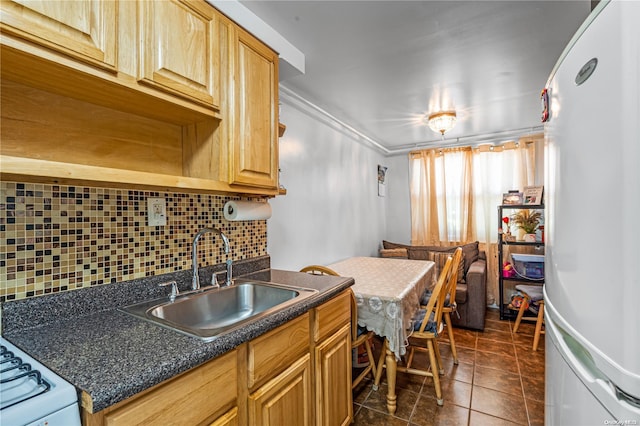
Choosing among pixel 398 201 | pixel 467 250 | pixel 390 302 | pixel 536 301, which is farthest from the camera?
pixel 398 201

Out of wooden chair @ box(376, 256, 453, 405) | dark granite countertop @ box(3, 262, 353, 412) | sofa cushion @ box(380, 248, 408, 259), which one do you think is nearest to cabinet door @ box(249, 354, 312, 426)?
dark granite countertop @ box(3, 262, 353, 412)

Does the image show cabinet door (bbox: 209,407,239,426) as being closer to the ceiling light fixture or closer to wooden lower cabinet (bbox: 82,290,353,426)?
wooden lower cabinet (bbox: 82,290,353,426)

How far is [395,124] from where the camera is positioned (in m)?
3.46

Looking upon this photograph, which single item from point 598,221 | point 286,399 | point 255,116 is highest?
point 255,116

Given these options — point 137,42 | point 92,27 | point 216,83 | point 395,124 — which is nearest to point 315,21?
point 216,83

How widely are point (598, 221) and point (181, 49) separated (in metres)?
1.47

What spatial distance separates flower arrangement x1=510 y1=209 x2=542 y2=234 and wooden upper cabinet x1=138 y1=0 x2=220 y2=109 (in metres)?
3.66

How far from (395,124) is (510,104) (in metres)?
1.13

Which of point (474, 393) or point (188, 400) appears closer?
point (188, 400)

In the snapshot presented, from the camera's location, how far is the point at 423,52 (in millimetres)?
1917

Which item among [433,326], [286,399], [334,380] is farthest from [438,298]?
[286,399]

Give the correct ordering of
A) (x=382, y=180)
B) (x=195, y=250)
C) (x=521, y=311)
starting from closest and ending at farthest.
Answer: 1. (x=195, y=250)
2. (x=521, y=311)
3. (x=382, y=180)

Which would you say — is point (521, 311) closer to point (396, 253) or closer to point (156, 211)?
point (396, 253)

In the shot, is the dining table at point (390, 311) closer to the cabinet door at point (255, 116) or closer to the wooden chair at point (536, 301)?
the cabinet door at point (255, 116)
